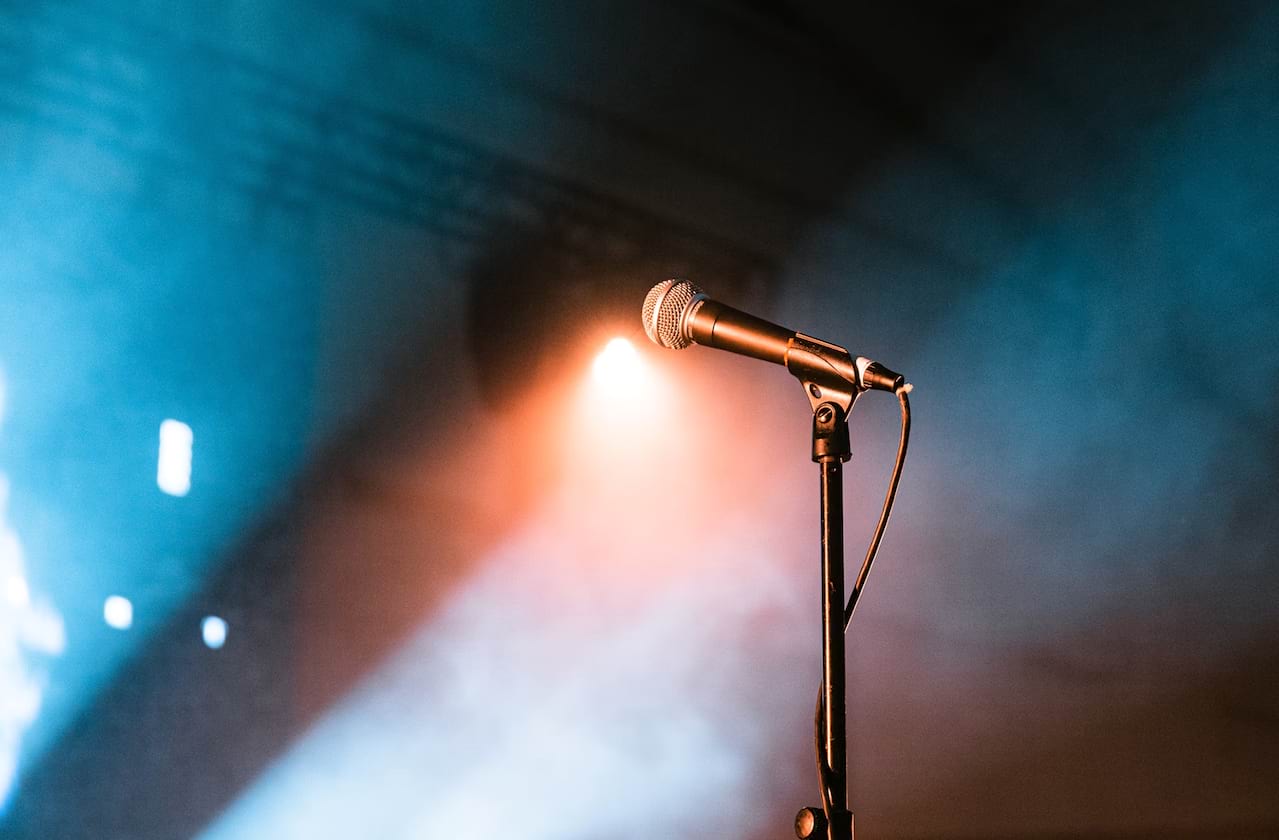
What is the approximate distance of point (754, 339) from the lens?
159 cm

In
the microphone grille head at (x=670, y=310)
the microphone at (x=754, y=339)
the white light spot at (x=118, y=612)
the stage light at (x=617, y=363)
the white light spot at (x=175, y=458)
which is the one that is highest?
the stage light at (x=617, y=363)

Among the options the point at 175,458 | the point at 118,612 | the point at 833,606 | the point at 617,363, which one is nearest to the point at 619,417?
the point at 617,363

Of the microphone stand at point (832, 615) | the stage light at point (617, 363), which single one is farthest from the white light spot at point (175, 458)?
the microphone stand at point (832, 615)

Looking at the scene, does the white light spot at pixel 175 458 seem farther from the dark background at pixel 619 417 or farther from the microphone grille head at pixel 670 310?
the microphone grille head at pixel 670 310

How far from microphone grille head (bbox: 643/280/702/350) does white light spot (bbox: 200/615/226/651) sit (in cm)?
196

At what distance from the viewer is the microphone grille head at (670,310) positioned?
1.66 m

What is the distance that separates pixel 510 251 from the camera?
3303 millimetres

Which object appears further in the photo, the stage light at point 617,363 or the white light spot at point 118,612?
the stage light at point 617,363

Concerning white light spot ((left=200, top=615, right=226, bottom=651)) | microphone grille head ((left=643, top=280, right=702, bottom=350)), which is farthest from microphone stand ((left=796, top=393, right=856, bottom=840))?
white light spot ((left=200, top=615, right=226, bottom=651))

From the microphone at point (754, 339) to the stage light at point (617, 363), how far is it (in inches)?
65.6

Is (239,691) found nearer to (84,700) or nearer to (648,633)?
(84,700)

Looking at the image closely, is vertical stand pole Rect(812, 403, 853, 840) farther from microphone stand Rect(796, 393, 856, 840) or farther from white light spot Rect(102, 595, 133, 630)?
white light spot Rect(102, 595, 133, 630)

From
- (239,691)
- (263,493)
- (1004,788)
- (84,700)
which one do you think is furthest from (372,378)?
(1004,788)

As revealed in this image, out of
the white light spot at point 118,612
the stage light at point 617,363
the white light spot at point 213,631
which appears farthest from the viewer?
the stage light at point 617,363
